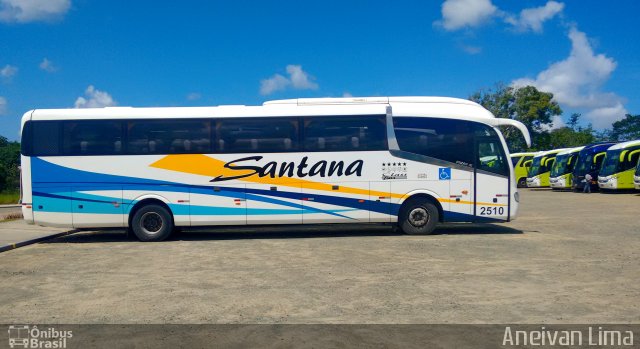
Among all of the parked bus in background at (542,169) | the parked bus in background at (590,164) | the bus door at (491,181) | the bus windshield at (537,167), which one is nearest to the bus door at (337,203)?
the bus door at (491,181)

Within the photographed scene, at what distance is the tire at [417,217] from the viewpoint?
1347 cm

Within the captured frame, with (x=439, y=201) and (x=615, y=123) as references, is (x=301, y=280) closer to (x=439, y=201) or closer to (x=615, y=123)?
(x=439, y=201)

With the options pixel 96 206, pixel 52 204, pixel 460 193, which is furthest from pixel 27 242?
pixel 460 193

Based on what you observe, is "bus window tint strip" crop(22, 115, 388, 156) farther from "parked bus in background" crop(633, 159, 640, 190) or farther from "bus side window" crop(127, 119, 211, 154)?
"parked bus in background" crop(633, 159, 640, 190)

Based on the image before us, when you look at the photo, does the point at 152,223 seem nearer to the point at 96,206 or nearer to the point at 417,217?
the point at 96,206

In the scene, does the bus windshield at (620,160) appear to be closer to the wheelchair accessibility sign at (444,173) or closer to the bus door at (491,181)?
the bus door at (491,181)

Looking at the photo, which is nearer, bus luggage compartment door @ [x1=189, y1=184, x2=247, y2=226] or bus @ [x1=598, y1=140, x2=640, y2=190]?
bus luggage compartment door @ [x1=189, y1=184, x2=247, y2=226]

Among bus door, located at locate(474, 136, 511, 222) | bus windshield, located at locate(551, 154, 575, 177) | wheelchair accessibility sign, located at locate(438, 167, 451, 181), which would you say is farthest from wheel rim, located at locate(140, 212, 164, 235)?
bus windshield, located at locate(551, 154, 575, 177)

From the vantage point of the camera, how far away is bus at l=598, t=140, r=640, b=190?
29906mm

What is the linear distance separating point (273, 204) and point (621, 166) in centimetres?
2480

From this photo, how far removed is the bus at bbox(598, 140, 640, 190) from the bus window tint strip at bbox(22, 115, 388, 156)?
22747mm

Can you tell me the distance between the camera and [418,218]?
1353 centimetres

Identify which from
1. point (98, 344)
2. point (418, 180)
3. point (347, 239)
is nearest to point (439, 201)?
point (418, 180)

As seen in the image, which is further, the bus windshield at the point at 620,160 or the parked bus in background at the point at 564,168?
the parked bus in background at the point at 564,168
